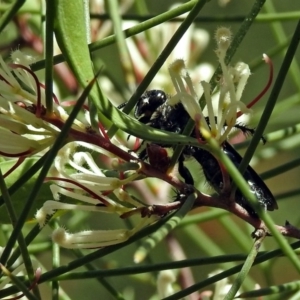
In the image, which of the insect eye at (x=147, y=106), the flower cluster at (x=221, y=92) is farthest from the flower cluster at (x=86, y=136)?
the insect eye at (x=147, y=106)

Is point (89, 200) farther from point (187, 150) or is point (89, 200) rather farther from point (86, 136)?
point (187, 150)

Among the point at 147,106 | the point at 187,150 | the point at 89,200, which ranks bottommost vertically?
the point at 89,200

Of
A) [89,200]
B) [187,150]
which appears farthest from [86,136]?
[187,150]

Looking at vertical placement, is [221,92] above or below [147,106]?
below

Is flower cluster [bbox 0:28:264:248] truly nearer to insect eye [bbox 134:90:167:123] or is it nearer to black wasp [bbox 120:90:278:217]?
black wasp [bbox 120:90:278:217]

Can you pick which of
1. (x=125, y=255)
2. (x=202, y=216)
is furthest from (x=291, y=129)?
(x=125, y=255)

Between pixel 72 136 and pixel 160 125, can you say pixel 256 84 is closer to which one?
pixel 160 125


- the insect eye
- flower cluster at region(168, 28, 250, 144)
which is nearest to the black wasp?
the insect eye

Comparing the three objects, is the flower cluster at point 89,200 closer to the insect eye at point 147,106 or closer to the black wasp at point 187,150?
the black wasp at point 187,150

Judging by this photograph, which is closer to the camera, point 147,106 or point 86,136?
point 86,136
